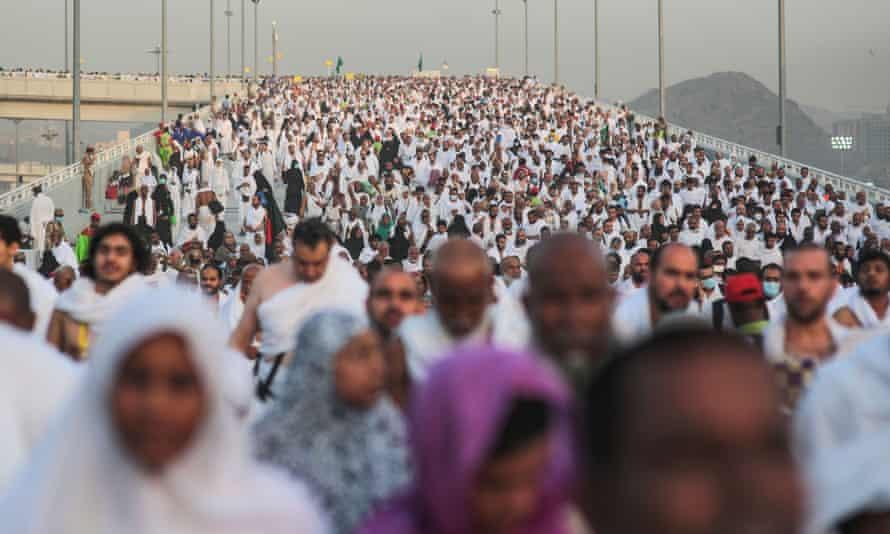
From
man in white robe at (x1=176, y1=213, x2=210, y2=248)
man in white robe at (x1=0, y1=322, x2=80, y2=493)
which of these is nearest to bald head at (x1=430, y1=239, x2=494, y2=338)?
man in white robe at (x1=0, y1=322, x2=80, y2=493)

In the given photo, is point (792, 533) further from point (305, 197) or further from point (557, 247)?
point (305, 197)

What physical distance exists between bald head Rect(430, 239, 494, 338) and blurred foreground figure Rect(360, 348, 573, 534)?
2.20 metres

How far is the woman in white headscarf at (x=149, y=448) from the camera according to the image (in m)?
2.71

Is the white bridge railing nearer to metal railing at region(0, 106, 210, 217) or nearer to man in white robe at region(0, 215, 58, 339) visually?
metal railing at region(0, 106, 210, 217)

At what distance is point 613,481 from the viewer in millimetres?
1793

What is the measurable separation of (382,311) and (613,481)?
149 inches

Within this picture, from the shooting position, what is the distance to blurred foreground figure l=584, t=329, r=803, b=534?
5.57ft

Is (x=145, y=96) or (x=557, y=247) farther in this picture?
(x=145, y=96)

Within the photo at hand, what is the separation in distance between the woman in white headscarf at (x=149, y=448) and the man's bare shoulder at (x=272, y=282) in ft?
12.6

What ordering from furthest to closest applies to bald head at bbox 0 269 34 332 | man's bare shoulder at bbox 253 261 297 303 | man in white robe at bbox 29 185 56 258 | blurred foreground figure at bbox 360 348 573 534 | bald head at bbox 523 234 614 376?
man in white robe at bbox 29 185 56 258
man's bare shoulder at bbox 253 261 297 303
bald head at bbox 0 269 34 332
bald head at bbox 523 234 614 376
blurred foreground figure at bbox 360 348 573 534

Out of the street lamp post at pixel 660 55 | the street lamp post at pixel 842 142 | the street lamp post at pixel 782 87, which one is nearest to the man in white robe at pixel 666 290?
the street lamp post at pixel 782 87

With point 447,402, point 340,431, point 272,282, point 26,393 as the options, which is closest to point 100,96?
point 272,282

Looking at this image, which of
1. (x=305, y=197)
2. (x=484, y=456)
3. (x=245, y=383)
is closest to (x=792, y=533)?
(x=484, y=456)

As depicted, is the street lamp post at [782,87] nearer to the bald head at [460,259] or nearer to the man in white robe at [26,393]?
the bald head at [460,259]
